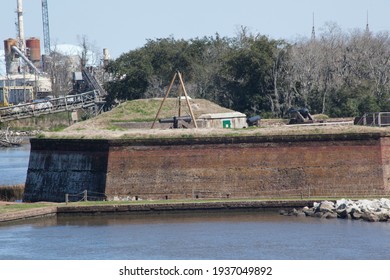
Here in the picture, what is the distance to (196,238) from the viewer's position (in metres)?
40.1

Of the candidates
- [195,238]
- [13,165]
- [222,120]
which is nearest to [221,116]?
[222,120]

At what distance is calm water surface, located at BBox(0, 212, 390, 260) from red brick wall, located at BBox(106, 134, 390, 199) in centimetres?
384

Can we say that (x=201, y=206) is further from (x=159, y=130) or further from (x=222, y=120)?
(x=222, y=120)

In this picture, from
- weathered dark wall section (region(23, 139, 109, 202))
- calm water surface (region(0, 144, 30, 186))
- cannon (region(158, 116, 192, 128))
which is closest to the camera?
weathered dark wall section (region(23, 139, 109, 202))

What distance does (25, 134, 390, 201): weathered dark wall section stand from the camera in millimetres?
49312

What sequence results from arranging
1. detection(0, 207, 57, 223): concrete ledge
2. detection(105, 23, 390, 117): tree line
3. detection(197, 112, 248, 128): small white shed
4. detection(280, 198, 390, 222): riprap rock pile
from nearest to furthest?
detection(280, 198, 390, 222): riprap rock pile
detection(0, 207, 57, 223): concrete ledge
detection(197, 112, 248, 128): small white shed
detection(105, 23, 390, 117): tree line

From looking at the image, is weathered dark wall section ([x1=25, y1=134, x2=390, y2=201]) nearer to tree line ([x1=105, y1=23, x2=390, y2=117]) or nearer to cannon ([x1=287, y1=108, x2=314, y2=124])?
cannon ([x1=287, y1=108, x2=314, y2=124])

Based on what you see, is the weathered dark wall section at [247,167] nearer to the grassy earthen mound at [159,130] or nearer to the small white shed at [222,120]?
the grassy earthen mound at [159,130]

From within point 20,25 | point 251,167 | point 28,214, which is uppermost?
point 20,25

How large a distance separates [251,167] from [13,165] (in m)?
35.9

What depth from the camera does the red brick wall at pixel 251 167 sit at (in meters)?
49.3


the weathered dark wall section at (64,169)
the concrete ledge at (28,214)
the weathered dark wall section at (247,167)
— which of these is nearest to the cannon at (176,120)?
the weathered dark wall section at (64,169)

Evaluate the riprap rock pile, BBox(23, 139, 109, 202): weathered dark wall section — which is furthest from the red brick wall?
the riprap rock pile
